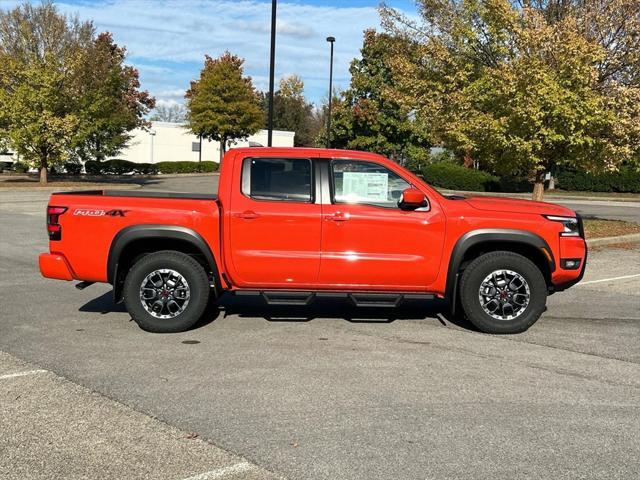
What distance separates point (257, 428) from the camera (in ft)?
13.7

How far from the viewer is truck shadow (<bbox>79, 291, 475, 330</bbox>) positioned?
7.41m

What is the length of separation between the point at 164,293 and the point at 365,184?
2.34 m

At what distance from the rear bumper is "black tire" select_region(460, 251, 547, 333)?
4.04 meters

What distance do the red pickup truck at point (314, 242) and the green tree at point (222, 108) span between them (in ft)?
159

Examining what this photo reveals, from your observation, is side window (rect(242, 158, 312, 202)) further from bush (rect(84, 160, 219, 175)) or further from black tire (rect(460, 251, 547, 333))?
bush (rect(84, 160, 219, 175))

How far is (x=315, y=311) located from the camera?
7.77 meters

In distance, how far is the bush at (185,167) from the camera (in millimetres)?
52469

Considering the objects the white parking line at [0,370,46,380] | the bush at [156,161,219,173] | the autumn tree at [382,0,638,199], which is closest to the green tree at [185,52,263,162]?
the bush at [156,161,219,173]

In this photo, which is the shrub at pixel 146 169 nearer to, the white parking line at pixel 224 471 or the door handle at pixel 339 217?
the door handle at pixel 339 217

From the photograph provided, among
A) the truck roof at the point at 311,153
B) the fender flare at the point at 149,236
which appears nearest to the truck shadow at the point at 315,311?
the fender flare at the point at 149,236

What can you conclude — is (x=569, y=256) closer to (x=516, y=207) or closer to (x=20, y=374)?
(x=516, y=207)

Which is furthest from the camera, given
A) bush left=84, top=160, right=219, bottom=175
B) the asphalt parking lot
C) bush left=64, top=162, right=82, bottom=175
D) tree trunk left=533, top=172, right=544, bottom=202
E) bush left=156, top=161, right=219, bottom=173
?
bush left=156, top=161, right=219, bottom=173

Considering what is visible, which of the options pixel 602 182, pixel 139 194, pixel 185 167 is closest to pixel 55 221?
pixel 139 194

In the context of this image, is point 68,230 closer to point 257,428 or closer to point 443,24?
point 257,428
